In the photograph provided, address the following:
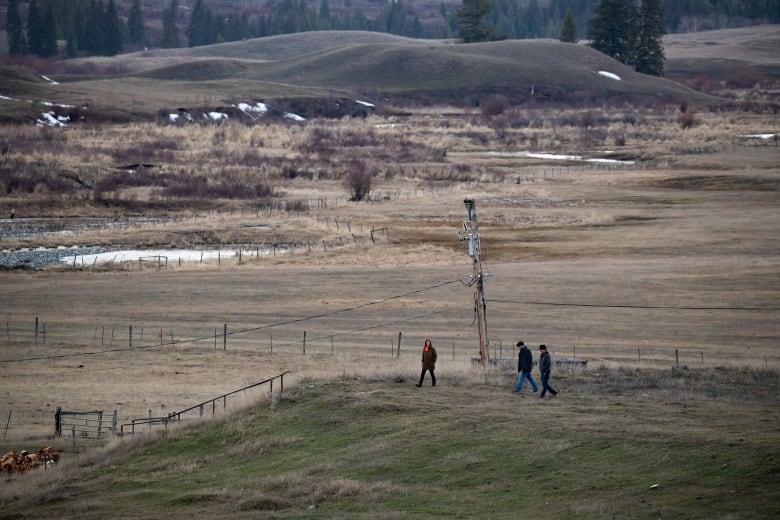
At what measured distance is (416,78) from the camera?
173375 millimetres

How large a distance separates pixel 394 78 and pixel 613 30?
3872cm

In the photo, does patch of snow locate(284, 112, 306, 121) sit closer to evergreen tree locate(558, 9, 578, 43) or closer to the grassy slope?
evergreen tree locate(558, 9, 578, 43)

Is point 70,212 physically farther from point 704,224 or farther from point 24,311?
point 704,224

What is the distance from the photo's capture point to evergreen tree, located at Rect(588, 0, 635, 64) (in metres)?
179

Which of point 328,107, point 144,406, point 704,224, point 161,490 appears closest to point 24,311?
point 144,406

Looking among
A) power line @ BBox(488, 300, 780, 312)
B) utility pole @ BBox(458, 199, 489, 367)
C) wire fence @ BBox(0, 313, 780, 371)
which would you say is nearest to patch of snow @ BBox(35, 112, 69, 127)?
wire fence @ BBox(0, 313, 780, 371)

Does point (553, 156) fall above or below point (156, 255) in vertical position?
above

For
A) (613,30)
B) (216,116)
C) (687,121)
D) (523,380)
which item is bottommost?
(523,380)

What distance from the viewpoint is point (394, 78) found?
174 meters

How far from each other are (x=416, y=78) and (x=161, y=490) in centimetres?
15515

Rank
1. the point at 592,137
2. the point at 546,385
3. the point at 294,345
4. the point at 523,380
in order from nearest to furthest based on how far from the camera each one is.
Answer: the point at 546,385
the point at 523,380
the point at 294,345
the point at 592,137

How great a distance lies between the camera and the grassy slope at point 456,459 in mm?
18219

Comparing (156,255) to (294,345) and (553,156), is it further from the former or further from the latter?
(553,156)

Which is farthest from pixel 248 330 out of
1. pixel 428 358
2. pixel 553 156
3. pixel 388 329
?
pixel 553 156
